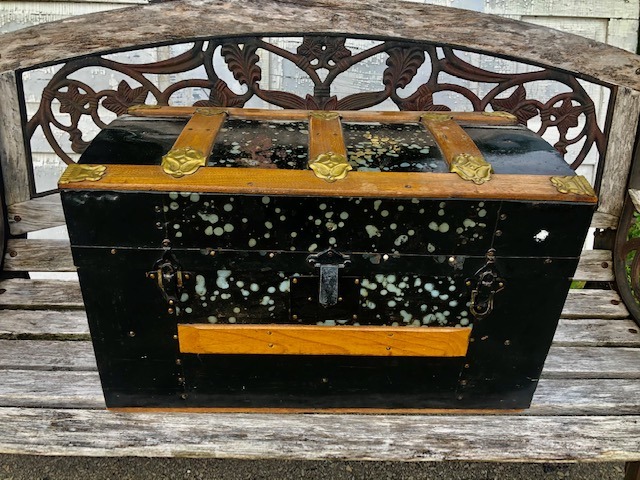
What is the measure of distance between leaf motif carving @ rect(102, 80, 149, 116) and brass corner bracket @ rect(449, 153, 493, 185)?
142cm

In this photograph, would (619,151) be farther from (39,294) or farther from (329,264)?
(39,294)

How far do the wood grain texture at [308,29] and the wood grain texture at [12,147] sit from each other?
0.51 ft

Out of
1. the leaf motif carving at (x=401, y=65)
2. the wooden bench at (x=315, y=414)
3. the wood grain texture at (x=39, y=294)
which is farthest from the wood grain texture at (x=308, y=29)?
the wood grain texture at (x=39, y=294)

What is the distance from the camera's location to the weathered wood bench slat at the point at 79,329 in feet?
7.22

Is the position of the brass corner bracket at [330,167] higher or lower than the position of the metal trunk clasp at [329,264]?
higher

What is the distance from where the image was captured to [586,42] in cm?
225

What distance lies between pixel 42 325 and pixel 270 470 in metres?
1.10

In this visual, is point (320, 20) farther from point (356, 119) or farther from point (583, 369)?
point (583, 369)

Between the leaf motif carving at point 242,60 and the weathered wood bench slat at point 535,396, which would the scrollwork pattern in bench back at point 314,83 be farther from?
the weathered wood bench slat at point 535,396

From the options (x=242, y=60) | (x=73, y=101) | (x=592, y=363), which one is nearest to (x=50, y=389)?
(x=73, y=101)

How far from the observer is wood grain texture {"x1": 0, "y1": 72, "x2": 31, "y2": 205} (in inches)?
91.7

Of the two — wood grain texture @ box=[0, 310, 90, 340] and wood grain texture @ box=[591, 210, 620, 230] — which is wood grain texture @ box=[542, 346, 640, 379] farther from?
wood grain texture @ box=[0, 310, 90, 340]

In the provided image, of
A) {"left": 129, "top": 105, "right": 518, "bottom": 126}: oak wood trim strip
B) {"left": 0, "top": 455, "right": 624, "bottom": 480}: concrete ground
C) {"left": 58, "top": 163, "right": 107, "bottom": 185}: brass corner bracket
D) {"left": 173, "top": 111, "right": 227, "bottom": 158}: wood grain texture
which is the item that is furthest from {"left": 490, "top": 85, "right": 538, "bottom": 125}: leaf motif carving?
{"left": 58, "top": 163, "right": 107, "bottom": 185}: brass corner bracket

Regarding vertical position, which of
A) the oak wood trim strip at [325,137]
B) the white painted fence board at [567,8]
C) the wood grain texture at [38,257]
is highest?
the white painted fence board at [567,8]
